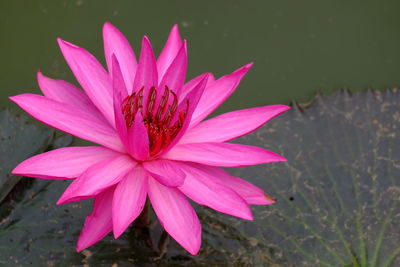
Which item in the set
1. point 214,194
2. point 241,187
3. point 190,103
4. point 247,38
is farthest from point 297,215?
point 247,38

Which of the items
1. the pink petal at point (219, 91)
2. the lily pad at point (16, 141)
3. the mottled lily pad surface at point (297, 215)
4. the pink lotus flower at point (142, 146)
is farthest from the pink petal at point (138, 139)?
the lily pad at point (16, 141)

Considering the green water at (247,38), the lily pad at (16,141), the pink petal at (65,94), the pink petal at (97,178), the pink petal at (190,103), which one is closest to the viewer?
the pink petal at (97,178)

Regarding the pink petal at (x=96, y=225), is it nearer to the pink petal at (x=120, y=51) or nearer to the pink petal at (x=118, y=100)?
the pink petal at (x=118, y=100)

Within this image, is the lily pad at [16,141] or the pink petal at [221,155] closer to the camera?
the pink petal at [221,155]

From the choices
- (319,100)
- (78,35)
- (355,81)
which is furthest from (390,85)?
(78,35)

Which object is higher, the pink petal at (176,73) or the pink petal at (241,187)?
the pink petal at (176,73)

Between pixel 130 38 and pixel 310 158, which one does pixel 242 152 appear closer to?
pixel 310 158

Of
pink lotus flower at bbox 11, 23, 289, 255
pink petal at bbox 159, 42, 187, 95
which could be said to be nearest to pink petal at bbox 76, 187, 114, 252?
pink lotus flower at bbox 11, 23, 289, 255

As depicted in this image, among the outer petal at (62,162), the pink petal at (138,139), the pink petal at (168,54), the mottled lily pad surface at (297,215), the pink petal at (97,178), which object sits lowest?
the mottled lily pad surface at (297,215)

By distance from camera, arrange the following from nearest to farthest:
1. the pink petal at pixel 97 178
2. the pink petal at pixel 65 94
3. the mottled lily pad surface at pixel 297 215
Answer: the pink petal at pixel 97 178
the pink petal at pixel 65 94
the mottled lily pad surface at pixel 297 215
